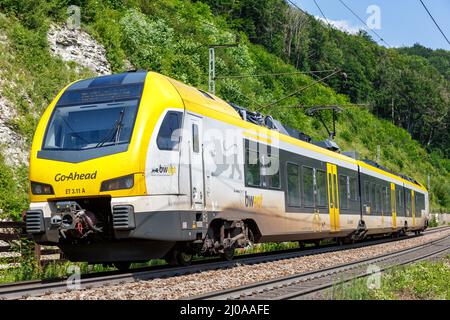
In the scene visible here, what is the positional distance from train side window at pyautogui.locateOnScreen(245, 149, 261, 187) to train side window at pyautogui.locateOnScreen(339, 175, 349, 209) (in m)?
7.76

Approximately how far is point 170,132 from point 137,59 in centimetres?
2120

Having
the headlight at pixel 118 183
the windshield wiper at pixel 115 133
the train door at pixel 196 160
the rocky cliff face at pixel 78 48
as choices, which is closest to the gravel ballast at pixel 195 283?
the train door at pixel 196 160

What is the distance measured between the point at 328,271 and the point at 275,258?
3050 mm

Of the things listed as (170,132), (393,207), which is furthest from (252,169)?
(393,207)

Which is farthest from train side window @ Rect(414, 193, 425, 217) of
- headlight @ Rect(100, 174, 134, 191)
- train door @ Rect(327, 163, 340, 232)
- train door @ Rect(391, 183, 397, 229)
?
headlight @ Rect(100, 174, 134, 191)

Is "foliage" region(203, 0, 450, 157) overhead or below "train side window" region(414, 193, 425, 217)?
overhead

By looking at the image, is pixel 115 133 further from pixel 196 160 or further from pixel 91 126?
pixel 196 160

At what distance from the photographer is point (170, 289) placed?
31.4 ft

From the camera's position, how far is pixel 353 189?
23516mm

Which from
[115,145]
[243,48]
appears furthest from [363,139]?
[115,145]

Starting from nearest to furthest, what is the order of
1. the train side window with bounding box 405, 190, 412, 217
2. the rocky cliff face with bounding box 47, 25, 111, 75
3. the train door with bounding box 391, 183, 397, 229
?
the rocky cliff face with bounding box 47, 25, 111, 75
the train door with bounding box 391, 183, 397, 229
the train side window with bounding box 405, 190, 412, 217

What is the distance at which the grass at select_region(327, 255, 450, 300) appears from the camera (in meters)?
8.54

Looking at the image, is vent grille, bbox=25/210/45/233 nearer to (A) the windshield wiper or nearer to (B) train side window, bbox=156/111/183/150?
(A) the windshield wiper

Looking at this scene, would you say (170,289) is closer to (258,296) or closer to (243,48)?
(258,296)
